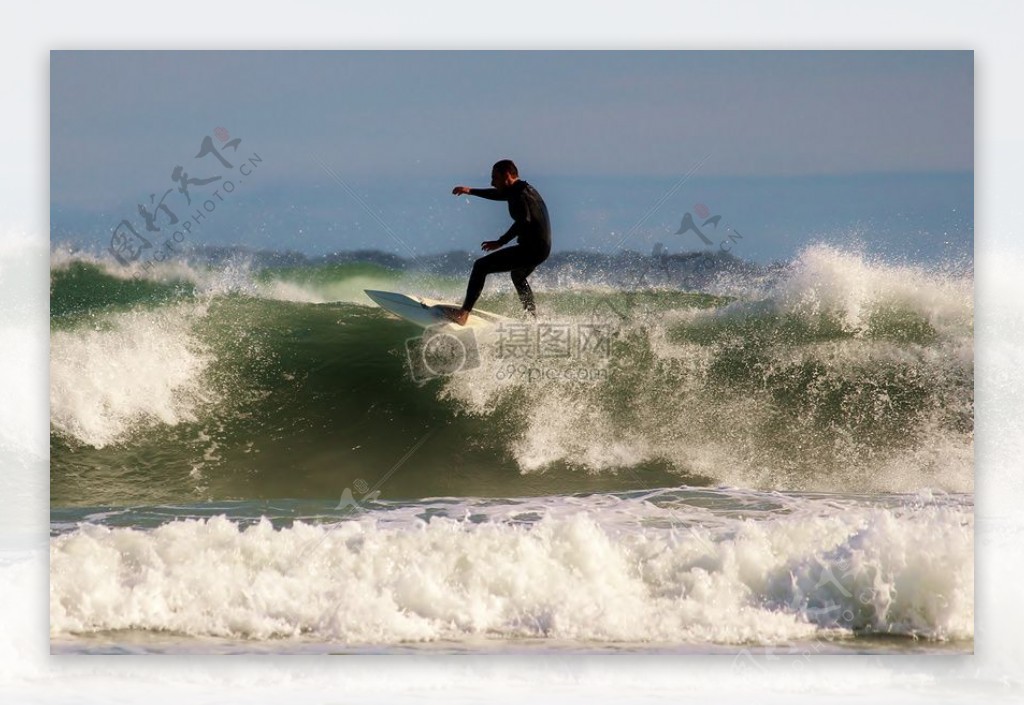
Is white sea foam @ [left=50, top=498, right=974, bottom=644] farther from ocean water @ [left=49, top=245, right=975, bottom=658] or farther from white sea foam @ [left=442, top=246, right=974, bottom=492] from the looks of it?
white sea foam @ [left=442, top=246, right=974, bottom=492]

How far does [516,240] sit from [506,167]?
0.35 metres

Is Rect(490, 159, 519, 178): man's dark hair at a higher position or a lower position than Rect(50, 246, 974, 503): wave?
higher

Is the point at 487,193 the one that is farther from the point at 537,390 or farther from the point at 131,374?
the point at 131,374

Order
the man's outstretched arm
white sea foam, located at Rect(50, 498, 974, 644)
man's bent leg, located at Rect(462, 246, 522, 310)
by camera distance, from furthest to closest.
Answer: man's bent leg, located at Rect(462, 246, 522, 310), the man's outstretched arm, white sea foam, located at Rect(50, 498, 974, 644)

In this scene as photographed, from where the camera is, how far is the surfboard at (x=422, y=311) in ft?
20.3

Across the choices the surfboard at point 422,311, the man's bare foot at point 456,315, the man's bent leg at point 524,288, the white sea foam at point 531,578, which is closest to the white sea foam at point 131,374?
the white sea foam at point 531,578

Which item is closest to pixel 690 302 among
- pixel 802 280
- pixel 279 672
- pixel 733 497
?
pixel 802 280

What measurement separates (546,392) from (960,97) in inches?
91.9

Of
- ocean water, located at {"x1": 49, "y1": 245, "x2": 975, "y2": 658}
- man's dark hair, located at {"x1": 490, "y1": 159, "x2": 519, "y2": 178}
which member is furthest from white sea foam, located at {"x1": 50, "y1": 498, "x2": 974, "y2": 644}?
man's dark hair, located at {"x1": 490, "y1": 159, "x2": 519, "y2": 178}

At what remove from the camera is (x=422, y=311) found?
624 centimetres

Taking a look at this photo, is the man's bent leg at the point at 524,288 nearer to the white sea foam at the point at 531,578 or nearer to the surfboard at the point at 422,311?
the surfboard at the point at 422,311

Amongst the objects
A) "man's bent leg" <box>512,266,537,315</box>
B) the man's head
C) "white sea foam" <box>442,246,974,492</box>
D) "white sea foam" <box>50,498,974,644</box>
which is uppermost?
the man's head

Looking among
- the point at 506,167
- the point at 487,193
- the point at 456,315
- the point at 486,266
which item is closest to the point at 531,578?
the point at 456,315

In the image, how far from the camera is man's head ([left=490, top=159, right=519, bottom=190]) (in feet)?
19.7
